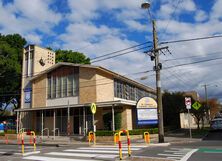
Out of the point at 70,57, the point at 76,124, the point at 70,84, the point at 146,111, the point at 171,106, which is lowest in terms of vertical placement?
the point at 76,124

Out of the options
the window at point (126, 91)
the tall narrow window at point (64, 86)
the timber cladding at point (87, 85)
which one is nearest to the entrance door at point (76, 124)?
the timber cladding at point (87, 85)

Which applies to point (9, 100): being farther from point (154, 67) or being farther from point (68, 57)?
point (154, 67)

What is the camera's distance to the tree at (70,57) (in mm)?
49153

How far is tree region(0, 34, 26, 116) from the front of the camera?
43.6 m

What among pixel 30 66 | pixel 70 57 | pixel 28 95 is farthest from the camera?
pixel 70 57

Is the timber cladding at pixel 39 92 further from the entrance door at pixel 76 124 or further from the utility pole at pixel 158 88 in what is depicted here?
the utility pole at pixel 158 88

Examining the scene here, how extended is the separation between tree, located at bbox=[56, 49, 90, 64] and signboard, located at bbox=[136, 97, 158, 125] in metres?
24.6

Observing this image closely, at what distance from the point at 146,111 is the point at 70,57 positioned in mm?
25665

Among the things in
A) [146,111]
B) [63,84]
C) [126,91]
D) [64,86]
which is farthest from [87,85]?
[146,111]

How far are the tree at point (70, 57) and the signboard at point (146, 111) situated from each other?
24.6m

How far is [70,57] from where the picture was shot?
49.1 m

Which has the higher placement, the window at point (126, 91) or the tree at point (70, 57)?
the tree at point (70, 57)

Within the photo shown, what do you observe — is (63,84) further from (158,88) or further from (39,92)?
(158,88)

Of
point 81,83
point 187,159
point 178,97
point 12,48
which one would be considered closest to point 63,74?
point 81,83
